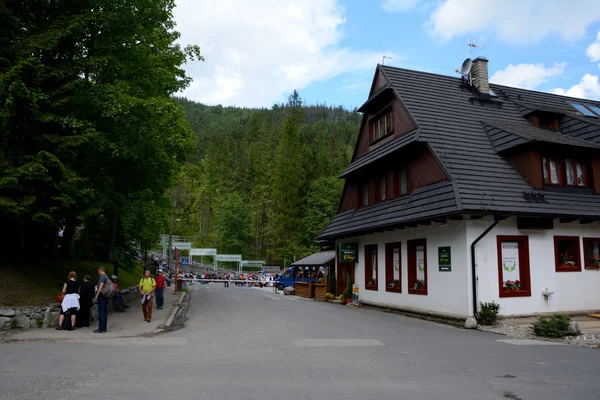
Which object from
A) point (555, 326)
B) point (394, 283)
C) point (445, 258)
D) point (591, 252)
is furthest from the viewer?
point (394, 283)

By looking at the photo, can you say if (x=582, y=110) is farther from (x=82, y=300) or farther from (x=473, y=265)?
(x=82, y=300)

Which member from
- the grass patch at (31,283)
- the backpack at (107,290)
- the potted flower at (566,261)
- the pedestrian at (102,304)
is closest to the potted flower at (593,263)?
the potted flower at (566,261)

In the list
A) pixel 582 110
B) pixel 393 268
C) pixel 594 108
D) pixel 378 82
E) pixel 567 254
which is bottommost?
pixel 393 268

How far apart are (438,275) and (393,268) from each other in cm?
390

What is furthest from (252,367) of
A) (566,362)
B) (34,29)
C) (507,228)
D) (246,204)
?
(246,204)

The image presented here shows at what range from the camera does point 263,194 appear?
292ft

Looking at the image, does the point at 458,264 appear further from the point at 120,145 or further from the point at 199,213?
the point at 199,213

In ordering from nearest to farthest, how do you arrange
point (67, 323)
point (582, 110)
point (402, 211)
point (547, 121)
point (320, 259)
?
point (67, 323) < point (402, 211) < point (547, 121) < point (582, 110) < point (320, 259)

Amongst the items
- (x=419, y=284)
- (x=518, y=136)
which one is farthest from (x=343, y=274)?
(x=518, y=136)

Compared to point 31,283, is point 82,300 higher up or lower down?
lower down

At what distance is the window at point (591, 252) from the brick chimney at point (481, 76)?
348 inches

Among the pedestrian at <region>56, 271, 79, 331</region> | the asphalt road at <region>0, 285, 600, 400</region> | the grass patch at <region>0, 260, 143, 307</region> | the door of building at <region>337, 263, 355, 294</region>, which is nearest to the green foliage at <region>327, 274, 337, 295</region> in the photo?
the door of building at <region>337, 263, 355, 294</region>

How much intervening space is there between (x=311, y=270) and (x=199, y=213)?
6923cm

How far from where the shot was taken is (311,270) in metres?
34.2
